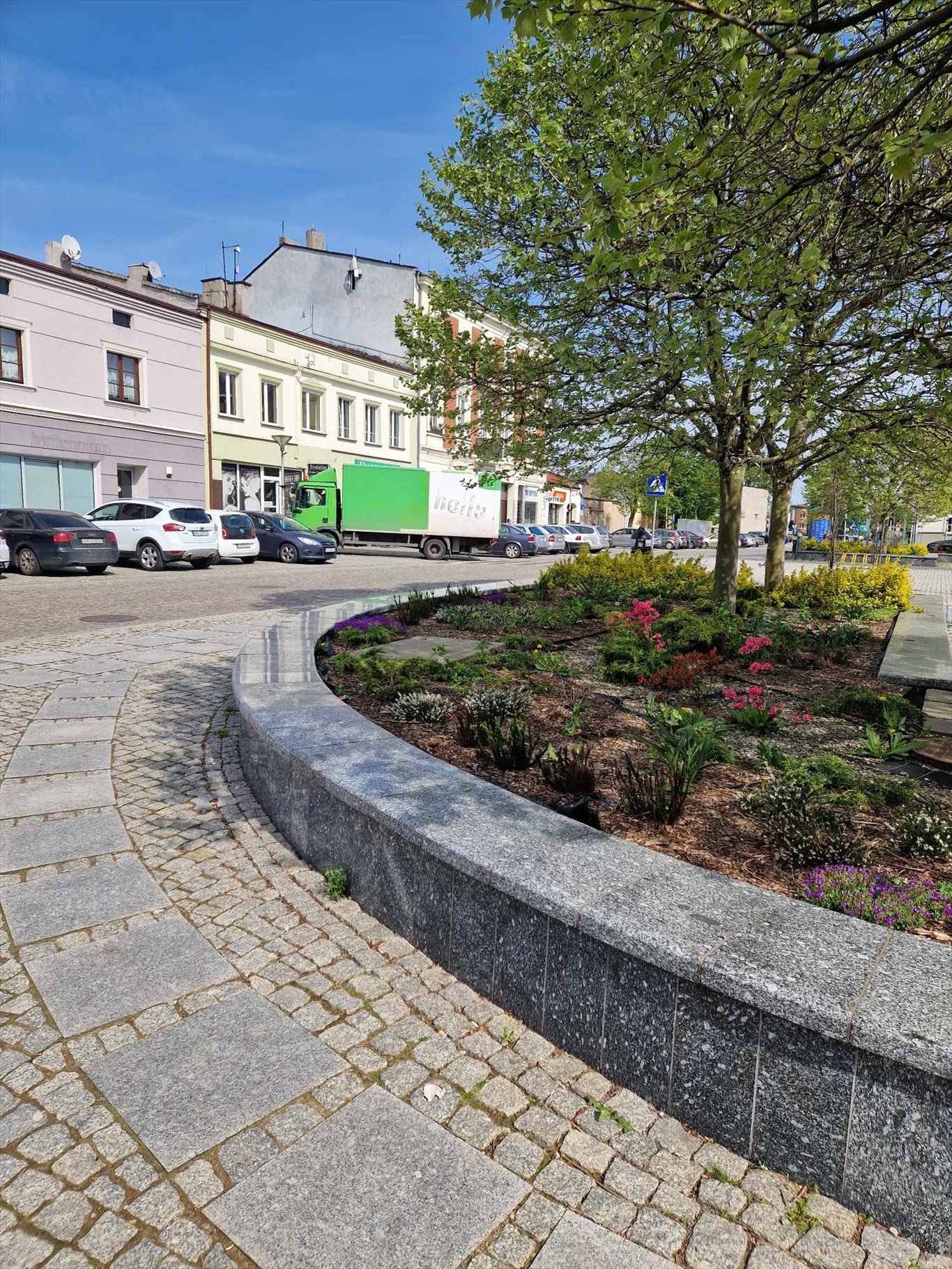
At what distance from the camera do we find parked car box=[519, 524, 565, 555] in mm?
36219

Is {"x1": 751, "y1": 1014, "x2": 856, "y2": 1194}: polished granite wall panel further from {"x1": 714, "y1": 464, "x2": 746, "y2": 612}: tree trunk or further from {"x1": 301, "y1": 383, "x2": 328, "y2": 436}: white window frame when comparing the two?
{"x1": 301, "y1": 383, "x2": 328, "y2": 436}: white window frame

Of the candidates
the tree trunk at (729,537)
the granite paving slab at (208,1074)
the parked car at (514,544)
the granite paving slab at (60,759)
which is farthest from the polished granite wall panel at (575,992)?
the parked car at (514,544)

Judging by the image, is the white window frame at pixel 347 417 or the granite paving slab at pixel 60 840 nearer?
the granite paving slab at pixel 60 840

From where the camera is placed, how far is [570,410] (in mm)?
9344

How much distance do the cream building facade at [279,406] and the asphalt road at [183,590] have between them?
29.7ft

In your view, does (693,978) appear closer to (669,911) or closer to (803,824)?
(669,911)

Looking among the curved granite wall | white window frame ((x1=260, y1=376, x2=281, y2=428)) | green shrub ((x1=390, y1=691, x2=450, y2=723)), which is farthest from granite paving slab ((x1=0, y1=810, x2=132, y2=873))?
white window frame ((x1=260, y1=376, x2=281, y2=428))

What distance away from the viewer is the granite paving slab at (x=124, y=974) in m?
2.56

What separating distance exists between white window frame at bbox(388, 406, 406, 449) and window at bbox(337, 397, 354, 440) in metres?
2.73

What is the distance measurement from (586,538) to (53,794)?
37493 millimetres

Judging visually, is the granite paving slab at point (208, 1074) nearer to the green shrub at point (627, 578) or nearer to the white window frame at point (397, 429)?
the green shrub at point (627, 578)

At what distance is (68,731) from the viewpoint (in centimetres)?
571

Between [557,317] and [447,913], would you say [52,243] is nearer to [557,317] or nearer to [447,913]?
[557,317]

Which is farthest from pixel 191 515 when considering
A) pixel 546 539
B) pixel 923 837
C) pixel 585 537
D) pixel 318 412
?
pixel 585 537
